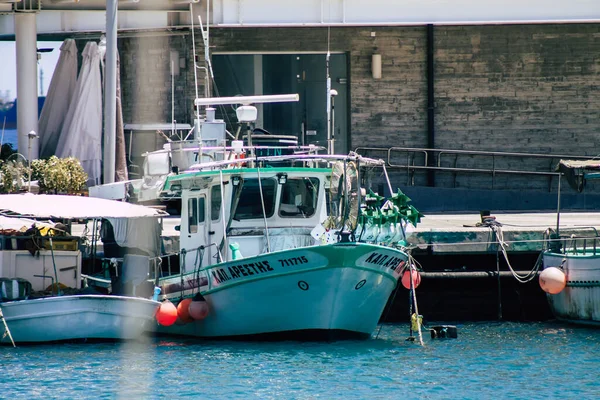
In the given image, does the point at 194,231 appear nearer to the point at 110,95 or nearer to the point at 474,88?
the point at 110,95

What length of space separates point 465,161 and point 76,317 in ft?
38.1

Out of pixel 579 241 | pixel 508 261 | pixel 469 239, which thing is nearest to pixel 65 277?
pixel 469 239

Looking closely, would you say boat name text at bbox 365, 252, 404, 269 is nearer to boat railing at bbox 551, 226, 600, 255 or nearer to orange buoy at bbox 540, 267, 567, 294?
orange buoy at bbox 540, 267, 567, 294

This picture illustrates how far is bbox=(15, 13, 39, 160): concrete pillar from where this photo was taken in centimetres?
2481

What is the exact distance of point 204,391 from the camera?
587 inches

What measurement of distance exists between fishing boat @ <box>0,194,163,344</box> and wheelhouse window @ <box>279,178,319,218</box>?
6.35 ft

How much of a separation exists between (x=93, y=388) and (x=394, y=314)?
713 cm

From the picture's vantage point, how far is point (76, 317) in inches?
709

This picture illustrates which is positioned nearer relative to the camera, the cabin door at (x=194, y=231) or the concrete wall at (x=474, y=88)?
the cabin door at (x=194, y=231)

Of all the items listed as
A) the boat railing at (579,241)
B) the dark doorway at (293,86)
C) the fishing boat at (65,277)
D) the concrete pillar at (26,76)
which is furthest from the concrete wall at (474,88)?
the fishing boat at (65,277)

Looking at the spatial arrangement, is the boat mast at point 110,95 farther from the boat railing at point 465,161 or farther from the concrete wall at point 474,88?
the boat railing at point 465,161

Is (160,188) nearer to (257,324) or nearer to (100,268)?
(100,268)

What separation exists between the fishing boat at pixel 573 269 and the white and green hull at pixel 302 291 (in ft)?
9.91

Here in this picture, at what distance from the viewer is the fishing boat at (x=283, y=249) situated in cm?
1739
